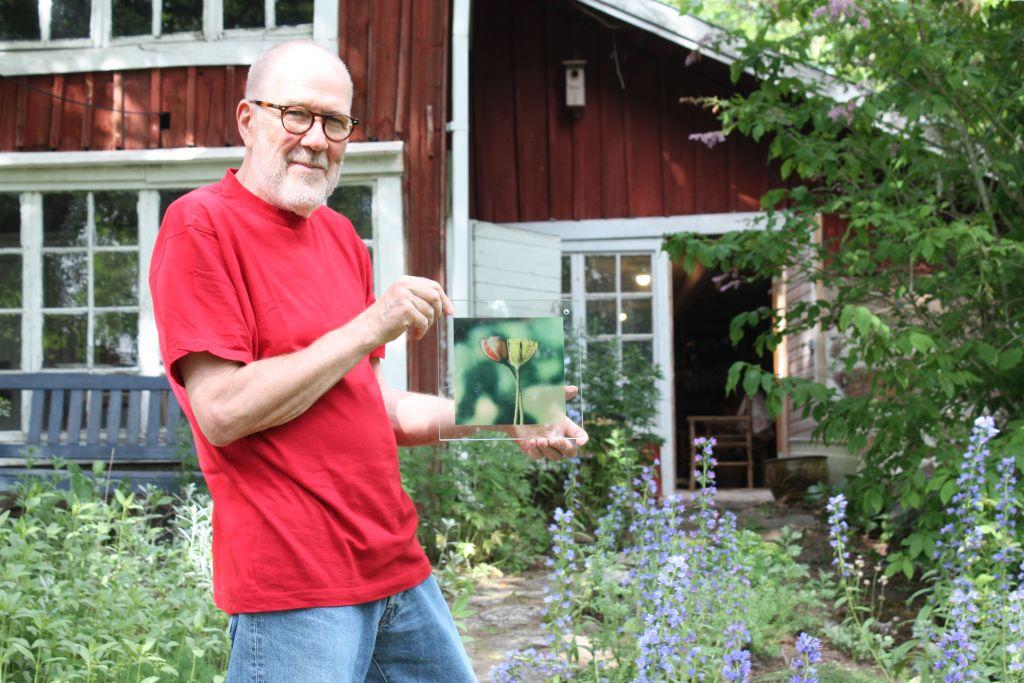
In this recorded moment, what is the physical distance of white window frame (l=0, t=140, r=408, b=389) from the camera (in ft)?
24.3

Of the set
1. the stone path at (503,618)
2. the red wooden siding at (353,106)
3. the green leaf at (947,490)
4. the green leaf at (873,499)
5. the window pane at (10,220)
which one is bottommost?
the stone path at (503,618)

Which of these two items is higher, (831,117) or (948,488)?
(831,117)

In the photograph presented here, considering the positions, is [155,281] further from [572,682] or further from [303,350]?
[572,682]

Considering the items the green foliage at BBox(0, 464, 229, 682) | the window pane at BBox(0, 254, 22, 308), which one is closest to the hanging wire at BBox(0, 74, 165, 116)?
the window pane at BBox(0, 254, 22, 308)

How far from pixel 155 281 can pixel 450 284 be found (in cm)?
591

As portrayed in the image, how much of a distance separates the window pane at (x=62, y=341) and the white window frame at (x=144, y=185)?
0.06 meters

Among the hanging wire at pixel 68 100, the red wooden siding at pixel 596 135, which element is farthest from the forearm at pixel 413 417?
the red wooden siding at pixel 596 135

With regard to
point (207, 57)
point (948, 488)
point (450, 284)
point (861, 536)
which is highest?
point (207, 57)

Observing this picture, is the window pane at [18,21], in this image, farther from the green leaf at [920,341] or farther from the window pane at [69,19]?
the green leaf at [920,341]

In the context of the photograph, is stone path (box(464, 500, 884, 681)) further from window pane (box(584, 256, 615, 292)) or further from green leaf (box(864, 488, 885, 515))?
window pane (box(584, 256, 615, 292))

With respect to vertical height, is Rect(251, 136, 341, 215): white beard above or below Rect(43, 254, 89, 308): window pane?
below

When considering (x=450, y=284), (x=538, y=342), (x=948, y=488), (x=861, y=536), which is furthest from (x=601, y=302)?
(x=538, y=342)

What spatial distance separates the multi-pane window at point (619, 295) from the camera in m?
8.98

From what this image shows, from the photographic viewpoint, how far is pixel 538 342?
5.97 feet
